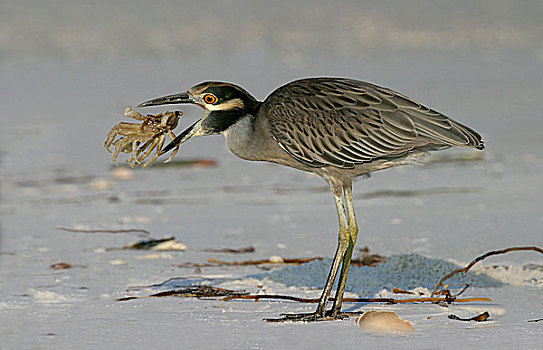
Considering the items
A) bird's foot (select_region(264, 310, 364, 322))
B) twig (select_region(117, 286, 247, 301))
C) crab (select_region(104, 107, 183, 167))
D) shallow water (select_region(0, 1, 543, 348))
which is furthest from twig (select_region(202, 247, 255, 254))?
bird's foot (select_region(264, 310, 364, 322))

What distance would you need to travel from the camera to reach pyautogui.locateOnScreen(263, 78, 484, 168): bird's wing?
521 centimetres

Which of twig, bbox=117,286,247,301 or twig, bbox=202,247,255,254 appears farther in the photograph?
twig, bbox=202,247,255,254

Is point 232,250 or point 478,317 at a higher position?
point 232,250

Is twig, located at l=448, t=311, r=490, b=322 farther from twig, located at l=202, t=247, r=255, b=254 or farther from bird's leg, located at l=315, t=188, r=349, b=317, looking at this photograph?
twig, located at l=202, t=247, r=255, b=254

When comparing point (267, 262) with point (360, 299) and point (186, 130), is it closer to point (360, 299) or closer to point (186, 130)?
point (360, 299)

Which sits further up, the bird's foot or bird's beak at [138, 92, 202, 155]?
bird's beak at [138, 92, 202, 155]

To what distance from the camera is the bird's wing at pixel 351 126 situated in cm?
521

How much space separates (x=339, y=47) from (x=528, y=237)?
13084mm

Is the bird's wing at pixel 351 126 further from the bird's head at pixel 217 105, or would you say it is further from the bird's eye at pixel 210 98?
the bird's eye at pixel 210 98

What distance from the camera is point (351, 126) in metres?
5.27

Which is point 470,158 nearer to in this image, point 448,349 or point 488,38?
point 448,349

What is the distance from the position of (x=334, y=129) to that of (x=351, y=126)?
0.09m

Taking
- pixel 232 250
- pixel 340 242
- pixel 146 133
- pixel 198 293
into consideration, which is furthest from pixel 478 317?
pixel 232 250

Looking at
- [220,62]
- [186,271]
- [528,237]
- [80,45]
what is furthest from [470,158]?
[80,45]
